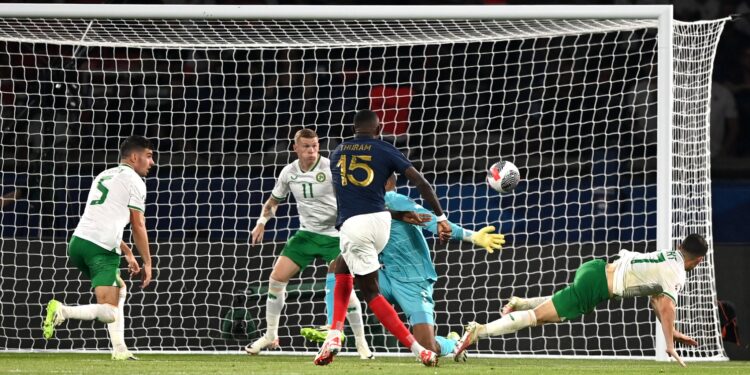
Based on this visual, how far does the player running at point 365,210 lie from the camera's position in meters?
7.52

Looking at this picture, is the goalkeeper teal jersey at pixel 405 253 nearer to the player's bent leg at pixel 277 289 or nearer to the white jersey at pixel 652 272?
the player's bent leg at pixel 277 289

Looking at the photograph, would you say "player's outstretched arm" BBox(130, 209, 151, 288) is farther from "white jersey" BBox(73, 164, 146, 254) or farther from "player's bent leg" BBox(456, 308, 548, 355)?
"player's bent leg" BBox(456, 308, 548, 355)

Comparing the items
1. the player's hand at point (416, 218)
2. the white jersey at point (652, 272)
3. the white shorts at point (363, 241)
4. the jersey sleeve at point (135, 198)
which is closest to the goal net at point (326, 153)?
the white jersey at point (652, 272)

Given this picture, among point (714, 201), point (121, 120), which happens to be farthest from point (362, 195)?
point (121, 120)

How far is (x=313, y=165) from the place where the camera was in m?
9.45

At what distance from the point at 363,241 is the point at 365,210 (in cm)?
20

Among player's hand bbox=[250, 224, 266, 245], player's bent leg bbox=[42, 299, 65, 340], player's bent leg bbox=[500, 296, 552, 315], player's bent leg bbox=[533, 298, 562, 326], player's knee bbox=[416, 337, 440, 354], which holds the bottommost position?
player's knee bbox=[416, 337, 440, 354]

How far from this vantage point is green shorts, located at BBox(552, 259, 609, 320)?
8.11 meters

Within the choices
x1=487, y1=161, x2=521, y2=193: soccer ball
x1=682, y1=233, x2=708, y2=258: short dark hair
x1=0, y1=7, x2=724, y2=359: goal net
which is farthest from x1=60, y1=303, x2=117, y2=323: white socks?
x1=682, y1=233, x2=708, y2=258: short dark hair

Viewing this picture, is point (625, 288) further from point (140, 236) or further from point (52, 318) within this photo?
point (52, 318)

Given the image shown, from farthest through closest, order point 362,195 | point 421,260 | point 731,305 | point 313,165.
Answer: point 731,305 < point 313,165 < point 421,260 < point 362,195

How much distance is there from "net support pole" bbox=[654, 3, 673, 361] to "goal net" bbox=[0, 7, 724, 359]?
2 cm

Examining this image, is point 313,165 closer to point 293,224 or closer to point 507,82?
point 293,224

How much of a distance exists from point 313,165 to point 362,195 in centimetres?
186
